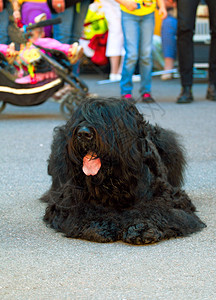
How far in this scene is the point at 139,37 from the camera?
8594mm

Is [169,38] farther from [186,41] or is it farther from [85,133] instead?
[85,133]

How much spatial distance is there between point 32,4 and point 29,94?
3.91ft

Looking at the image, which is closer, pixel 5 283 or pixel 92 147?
pixel 5 283

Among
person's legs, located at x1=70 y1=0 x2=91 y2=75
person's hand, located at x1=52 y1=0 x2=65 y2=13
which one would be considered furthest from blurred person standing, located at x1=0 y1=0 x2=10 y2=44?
person's legs, located at x1=70 y1=0 x2=91 y2=75

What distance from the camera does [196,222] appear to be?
3.78 meters

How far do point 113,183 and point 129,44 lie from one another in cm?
526

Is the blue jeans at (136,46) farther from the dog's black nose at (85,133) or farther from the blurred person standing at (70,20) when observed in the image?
the dog's black nose at (85,133)

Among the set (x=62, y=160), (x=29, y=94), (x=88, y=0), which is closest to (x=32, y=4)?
(x=88, y=0)

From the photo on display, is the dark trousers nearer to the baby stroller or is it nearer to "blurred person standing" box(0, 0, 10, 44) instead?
the baby stroller

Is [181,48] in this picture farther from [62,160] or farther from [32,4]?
[62,160]

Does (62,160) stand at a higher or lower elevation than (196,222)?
higher

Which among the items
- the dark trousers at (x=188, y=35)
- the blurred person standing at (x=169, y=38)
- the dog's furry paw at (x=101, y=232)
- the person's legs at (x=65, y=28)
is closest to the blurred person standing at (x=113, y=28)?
the blurred person standing at (x=169, y=38)

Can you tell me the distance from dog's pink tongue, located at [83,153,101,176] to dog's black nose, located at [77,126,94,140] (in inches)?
3.6

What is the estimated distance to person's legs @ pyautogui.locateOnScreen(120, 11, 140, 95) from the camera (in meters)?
8.34
